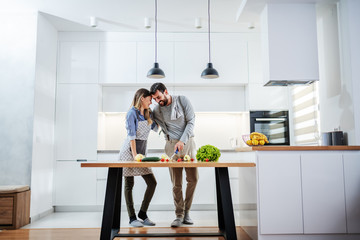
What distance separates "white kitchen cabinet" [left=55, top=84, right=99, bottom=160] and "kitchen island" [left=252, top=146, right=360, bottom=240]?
287cm

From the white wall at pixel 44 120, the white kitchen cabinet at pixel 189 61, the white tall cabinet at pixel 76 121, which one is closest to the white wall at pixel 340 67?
the white kitchen cabinet at pixel 189 61

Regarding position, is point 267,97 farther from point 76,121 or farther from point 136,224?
point 76,121

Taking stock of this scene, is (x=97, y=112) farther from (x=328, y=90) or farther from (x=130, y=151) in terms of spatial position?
(x=328, y=90)

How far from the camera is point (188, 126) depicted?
11.5ft

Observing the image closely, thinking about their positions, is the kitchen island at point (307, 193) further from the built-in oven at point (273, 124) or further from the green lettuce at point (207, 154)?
the built-in oven at point (273, 124)

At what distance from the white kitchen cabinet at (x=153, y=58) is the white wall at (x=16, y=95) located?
1.50 m

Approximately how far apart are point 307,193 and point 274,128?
2.33 metres

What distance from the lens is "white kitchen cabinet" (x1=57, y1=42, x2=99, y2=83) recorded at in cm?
498

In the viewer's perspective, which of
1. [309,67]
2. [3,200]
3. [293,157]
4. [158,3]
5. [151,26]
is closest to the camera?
[293,157]

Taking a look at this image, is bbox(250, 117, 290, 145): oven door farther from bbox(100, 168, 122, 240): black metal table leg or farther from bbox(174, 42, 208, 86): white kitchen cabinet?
bbox(100, 168, 122, 240): black metal table leg

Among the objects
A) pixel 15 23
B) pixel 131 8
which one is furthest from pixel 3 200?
pixel 131 8

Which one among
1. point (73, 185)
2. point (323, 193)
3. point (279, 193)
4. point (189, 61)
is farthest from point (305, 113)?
point (73, 185)

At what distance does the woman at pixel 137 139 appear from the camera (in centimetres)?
337

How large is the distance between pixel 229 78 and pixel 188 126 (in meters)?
1.85
